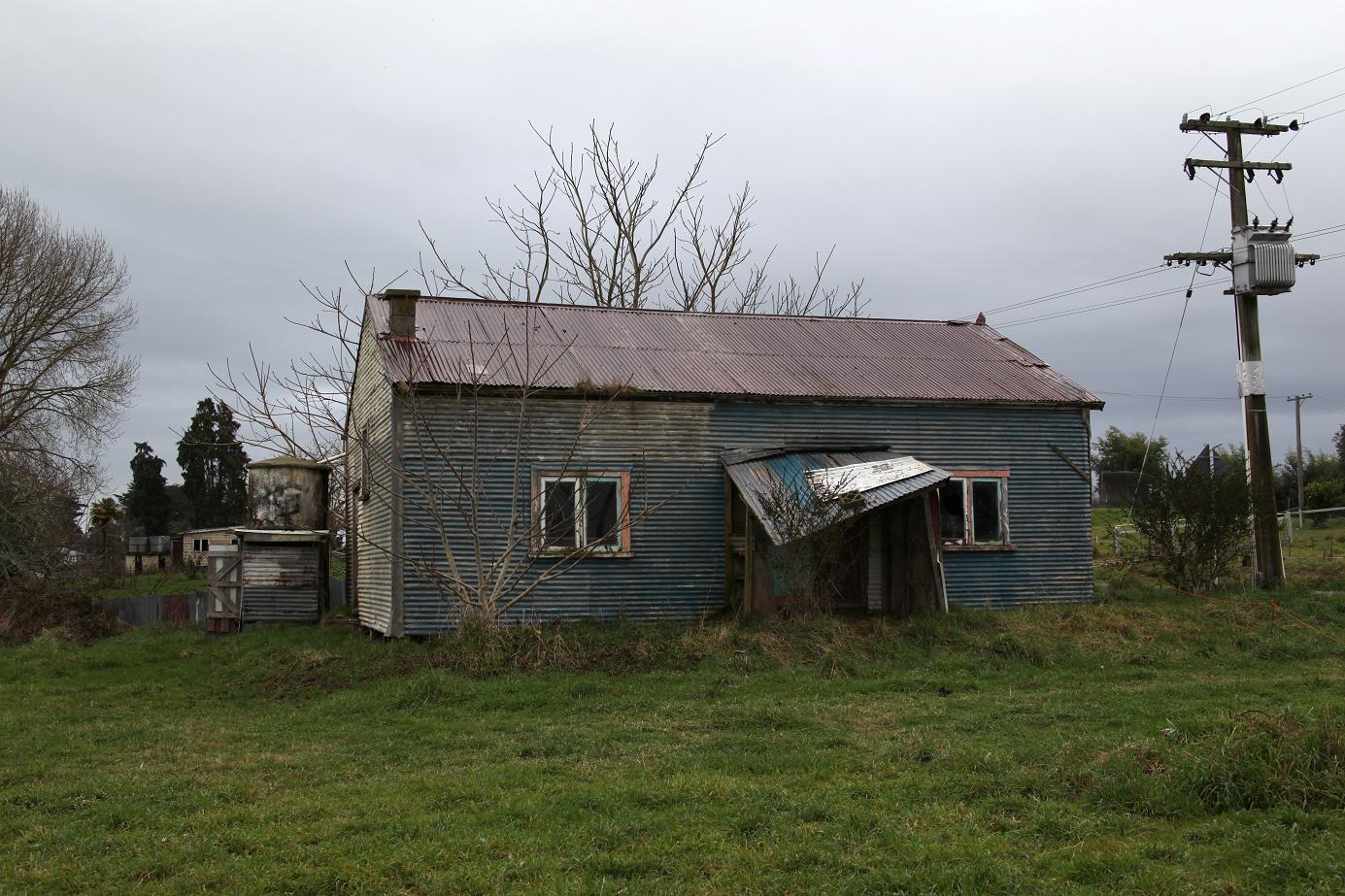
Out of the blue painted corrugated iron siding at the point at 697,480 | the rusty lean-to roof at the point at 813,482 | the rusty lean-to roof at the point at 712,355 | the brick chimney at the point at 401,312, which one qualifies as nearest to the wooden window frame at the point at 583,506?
the blue painted corrugated iron siding at the point at 697,480

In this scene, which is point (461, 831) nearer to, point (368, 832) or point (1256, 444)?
point (368, 832)

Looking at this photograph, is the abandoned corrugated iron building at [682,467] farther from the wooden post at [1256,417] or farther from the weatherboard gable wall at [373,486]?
the wooden post at [1256,417]

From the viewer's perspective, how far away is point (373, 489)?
16734 mm

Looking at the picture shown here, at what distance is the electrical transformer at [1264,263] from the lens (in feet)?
66.9

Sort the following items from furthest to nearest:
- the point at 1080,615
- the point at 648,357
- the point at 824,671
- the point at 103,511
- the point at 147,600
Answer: the point at 103,511
the point at 147,600
the point at 648,357
the point at 1080,615
the point at 824,671

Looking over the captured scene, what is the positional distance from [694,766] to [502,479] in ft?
26.5

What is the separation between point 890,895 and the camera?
536 centimetres

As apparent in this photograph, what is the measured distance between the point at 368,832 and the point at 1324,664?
443 inches

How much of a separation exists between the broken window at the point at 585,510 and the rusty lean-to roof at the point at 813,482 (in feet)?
5.60

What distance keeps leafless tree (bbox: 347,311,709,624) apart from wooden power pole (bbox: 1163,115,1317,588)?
11.8 meters

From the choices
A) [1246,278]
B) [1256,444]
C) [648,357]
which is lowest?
[1256,444]

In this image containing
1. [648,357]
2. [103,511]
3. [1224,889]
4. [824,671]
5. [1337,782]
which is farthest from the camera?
[103,511]

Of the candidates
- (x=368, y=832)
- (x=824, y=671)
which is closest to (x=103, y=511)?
(x=824, y=671)

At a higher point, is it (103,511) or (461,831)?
(103,511)
